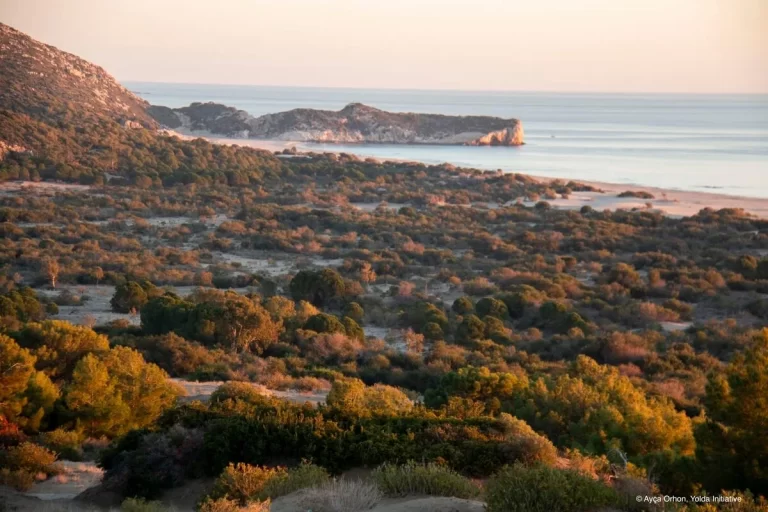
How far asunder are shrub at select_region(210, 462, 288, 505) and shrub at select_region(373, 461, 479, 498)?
1.16 m

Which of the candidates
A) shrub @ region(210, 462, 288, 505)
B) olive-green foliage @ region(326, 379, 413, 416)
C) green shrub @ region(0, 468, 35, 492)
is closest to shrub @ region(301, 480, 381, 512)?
shrub @ region(210, 462, 288, 505)

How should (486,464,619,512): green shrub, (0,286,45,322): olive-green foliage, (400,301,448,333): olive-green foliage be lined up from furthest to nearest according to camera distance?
(400,301,448,333): olive-green foliage → (0,286,45,322): olive-green foliage → (486,464,619,512): green shrub

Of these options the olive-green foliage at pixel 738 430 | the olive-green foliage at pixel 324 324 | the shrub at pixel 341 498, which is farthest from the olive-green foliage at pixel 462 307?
the shrub at pixel 341 498

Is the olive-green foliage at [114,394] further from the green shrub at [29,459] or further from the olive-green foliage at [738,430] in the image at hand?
the olive-green foliage at [738,430]

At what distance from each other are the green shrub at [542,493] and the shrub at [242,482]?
2439 millimetres

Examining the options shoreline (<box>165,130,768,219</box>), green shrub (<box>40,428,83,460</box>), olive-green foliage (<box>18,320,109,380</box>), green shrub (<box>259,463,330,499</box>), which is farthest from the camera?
shoreline (<box>165,130,768,219</box>)

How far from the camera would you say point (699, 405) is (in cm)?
1445

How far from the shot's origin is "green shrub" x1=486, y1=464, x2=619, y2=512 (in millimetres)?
6586

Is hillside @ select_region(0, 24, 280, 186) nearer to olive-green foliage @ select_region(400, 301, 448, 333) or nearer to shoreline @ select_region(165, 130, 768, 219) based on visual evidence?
shoreline @ select_region(165, 130, 768, 219)

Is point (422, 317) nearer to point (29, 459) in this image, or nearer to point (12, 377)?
point (12, 377)

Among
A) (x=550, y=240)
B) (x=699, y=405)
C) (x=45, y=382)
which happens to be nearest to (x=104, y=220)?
(x=550, y=240)

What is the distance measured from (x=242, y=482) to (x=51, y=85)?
71.4 meters

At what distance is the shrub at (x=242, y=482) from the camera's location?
27.1 ft

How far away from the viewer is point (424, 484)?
25.2ft
